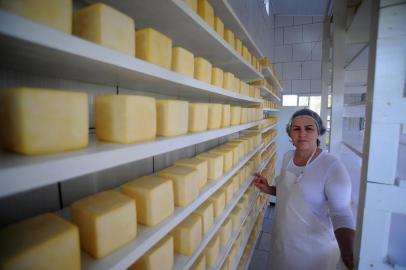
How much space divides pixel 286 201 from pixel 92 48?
5.15ft

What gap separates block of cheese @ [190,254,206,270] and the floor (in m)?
1.29

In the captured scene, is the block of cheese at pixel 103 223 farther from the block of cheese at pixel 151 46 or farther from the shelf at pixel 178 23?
the shelf at pixel 178 23

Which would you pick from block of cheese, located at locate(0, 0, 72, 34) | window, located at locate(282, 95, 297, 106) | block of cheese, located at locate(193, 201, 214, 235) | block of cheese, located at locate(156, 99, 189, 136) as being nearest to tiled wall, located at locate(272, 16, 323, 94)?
window, located at locate(282, 95, 297, 106)

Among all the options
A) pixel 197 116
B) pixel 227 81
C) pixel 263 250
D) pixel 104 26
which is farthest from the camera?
pixel 263 250

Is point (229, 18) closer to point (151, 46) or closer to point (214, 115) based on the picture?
point (214, 115)

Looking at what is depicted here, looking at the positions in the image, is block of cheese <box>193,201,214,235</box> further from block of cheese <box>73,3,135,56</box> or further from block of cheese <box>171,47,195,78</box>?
block of cheese <box>73,3,135,56</box>

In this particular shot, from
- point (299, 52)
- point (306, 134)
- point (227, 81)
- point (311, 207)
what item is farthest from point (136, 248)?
point (299, 52)

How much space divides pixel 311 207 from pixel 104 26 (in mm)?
1572

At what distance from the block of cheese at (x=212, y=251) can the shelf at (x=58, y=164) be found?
878 millimetres

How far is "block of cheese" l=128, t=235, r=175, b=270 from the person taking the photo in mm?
740

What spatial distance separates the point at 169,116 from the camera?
0.80 m

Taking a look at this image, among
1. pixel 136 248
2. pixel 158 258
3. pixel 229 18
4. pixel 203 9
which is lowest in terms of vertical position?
pixel 158 258

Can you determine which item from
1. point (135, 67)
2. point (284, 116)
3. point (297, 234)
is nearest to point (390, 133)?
point (135, 67)

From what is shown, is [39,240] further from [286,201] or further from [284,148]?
[284,148]
